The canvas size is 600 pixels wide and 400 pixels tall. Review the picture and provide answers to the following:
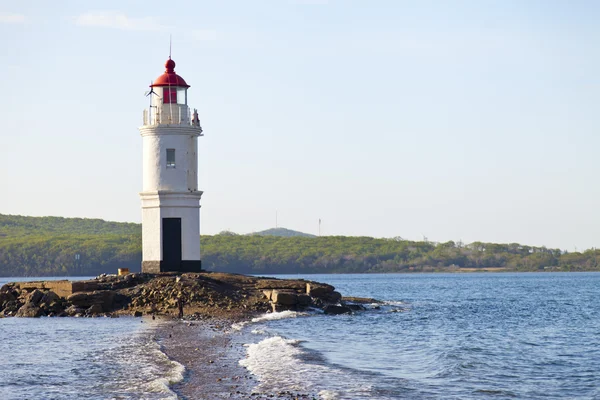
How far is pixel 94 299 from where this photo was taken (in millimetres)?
36594

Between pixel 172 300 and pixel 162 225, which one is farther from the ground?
pixel 162 225

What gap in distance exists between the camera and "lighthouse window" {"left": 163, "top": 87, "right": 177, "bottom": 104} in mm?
39625

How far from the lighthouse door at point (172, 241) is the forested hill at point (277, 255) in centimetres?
9259

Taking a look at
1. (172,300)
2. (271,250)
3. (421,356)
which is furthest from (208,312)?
(271,250)

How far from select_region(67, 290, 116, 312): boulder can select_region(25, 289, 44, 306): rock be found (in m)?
1.28

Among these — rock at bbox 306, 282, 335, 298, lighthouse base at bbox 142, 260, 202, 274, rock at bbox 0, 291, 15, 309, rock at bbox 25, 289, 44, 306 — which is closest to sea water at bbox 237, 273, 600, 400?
rock at bbox 306, 282, 335, 298

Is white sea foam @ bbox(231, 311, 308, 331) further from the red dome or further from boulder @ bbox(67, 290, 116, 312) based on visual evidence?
the red dome

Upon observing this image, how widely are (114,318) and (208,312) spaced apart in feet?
12.1

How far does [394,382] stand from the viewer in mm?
19906

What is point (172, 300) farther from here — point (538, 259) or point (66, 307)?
point (538, 259)

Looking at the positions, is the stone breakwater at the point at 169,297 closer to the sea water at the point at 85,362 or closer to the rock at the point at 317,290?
the rock at the point at 317,290

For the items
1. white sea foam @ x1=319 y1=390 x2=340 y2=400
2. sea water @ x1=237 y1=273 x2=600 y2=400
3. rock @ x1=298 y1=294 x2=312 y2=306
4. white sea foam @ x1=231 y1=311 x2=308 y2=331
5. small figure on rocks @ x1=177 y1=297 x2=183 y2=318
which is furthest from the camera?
rock @ x1=298 y1=294 x2=312 y2=306

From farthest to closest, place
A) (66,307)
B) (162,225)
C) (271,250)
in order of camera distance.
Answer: (271,250)
(162,225)
(66,307)

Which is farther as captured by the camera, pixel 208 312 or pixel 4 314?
pixel 4 314
